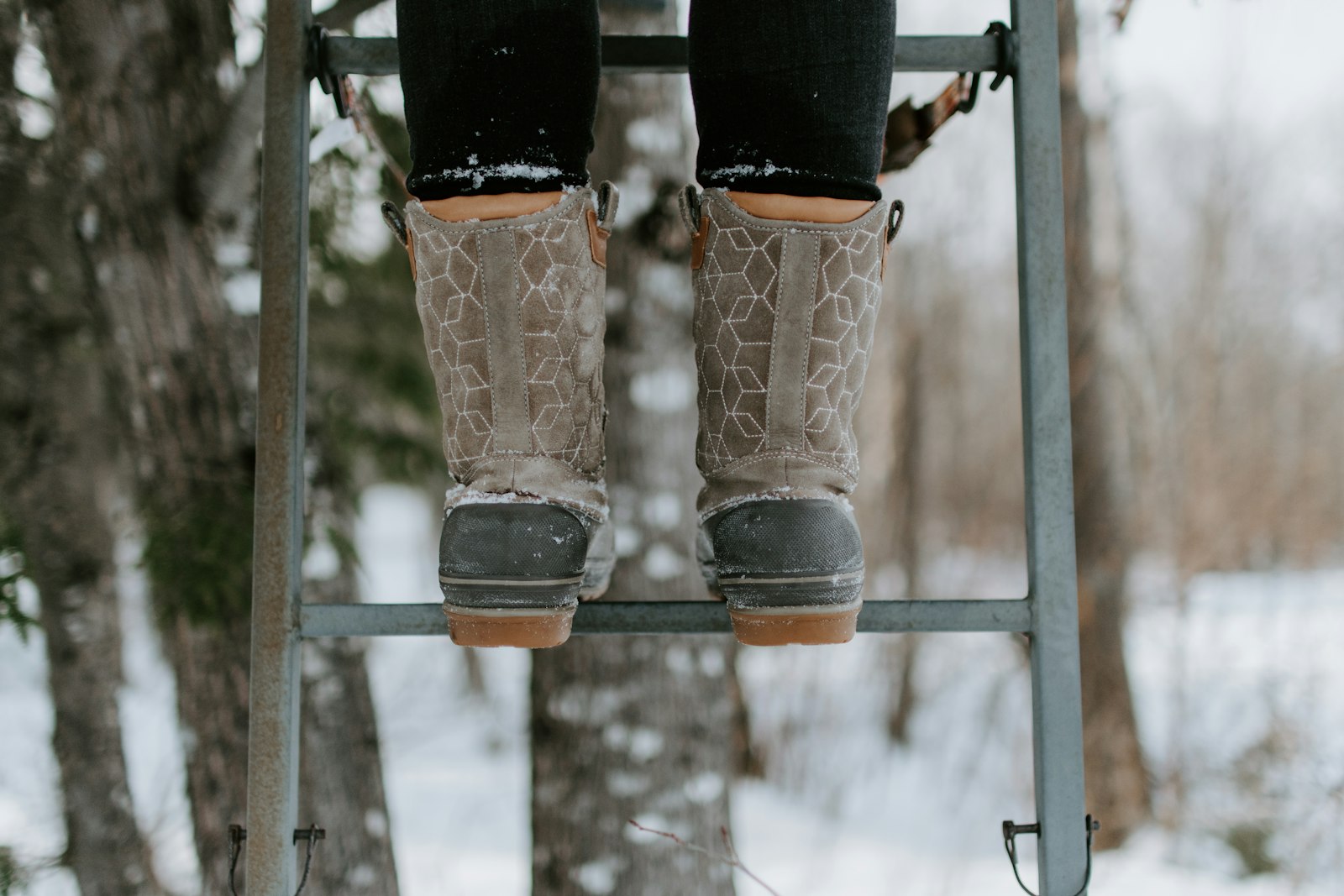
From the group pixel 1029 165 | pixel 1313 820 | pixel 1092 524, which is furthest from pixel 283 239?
pixel 1313 820

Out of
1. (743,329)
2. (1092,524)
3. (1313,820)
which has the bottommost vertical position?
(1313,820)

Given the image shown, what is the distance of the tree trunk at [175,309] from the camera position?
5.34 ft

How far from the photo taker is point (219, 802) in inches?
70.6

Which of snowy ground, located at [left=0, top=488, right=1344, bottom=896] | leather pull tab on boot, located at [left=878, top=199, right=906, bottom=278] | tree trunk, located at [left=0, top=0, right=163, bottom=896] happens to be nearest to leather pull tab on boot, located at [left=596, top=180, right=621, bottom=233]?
leather pull tab on boot, located at [left=878, top=199, right=906, bottom=278]

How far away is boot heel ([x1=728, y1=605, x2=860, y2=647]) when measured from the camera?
0.78 metres

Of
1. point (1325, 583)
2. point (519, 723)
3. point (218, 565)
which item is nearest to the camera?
point (218, 565)

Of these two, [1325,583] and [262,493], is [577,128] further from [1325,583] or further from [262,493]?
[1325,583]

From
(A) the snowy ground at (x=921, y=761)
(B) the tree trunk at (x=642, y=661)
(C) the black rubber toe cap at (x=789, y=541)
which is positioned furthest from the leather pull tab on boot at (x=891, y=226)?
(A) the snowy ground at (x=921, y=761)

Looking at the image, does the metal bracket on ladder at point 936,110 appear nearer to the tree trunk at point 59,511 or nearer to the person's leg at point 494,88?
the person's leg at point 494,88

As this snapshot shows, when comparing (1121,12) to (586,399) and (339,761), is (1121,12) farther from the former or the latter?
(339,761)

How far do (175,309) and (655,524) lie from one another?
996 millimetres

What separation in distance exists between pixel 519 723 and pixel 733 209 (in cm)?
534

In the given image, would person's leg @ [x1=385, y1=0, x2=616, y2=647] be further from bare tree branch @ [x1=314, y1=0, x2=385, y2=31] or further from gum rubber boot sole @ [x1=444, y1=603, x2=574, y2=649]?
bare tree branch @ [x1=314, y1=0, x2=385, y2=31]

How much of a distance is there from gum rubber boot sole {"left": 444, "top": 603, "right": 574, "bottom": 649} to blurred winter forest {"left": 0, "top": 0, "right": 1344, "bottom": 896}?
1.87ft
